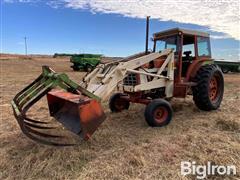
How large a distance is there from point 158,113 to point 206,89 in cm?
169

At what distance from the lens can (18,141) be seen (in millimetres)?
4848

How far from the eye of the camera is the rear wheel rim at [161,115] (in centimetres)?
550

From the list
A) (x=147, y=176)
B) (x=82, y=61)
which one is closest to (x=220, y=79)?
(x=147, y=176)

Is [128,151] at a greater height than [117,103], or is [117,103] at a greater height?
[117,103]

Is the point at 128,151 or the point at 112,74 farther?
the point at 112,74

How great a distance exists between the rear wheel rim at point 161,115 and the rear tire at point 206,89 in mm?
1464

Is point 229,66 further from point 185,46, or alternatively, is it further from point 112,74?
point 112,74

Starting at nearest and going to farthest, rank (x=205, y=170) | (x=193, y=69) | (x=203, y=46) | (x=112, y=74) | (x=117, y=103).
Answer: (x=205, y=170) → (x=112, y=74) → (x=193, y=69) → (x=117, y=103) → (x=203, y=46)

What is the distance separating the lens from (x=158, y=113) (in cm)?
558

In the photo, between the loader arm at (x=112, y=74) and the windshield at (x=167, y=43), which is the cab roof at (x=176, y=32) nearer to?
the windshield at (x=167, y=43)

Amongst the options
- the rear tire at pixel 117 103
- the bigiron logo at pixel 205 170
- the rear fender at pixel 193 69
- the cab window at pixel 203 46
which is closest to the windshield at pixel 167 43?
the rear fender at pixel 193 69

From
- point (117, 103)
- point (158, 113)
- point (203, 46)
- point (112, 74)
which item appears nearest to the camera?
point (112, 74)

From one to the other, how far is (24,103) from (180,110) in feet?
14.2

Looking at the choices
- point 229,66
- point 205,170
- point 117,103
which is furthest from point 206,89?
point 229,66
